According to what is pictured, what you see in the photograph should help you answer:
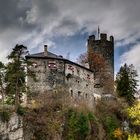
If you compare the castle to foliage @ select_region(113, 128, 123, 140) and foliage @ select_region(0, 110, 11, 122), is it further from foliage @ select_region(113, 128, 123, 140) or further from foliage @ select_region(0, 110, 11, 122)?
foliage @ select_region(0, 110, 11, 122)

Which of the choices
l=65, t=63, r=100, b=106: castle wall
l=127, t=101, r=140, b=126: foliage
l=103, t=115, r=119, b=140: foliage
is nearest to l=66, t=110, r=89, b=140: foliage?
l=103, t=115, r=119, b=140: foliage

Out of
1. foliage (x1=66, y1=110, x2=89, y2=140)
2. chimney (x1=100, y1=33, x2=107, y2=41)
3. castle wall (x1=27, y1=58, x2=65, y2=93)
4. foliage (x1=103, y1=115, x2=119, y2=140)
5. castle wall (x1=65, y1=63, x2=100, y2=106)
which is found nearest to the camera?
foliage (x1=66, y1=110, x2=89, y2=140)

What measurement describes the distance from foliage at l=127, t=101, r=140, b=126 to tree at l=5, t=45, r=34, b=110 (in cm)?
1853

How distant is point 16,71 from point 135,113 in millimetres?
20872

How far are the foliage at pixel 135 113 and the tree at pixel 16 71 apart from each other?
18531 mm

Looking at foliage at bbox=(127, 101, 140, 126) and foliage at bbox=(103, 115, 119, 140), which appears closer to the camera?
foliage at bbox=(103, 115, 119, 140)

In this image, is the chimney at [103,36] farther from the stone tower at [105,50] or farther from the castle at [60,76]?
the castle at [60,76]

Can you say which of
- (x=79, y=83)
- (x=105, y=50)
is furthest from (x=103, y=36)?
(x=79, y=83)

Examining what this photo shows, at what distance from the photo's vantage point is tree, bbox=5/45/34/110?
7269 cm

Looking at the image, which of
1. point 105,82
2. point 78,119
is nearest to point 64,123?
point 78,119

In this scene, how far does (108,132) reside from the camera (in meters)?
78.1

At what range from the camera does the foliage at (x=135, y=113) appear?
82312mm

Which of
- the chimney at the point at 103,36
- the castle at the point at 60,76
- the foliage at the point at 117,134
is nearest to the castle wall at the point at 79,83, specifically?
the castle at the point at 60,76

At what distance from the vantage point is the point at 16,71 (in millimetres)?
73000
